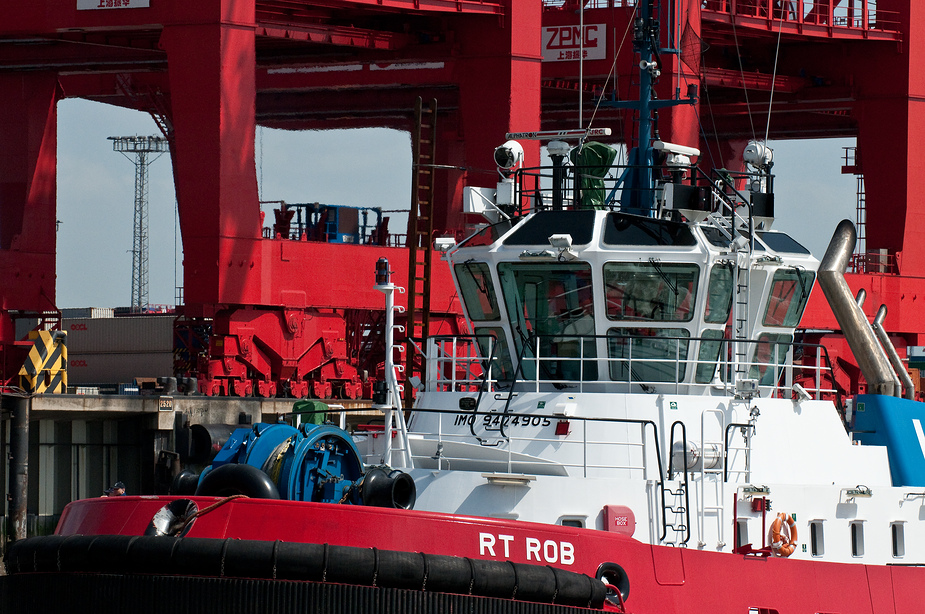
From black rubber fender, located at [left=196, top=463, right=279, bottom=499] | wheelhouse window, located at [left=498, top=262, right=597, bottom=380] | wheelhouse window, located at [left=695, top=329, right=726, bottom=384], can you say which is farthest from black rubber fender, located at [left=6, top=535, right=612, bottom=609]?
wheelhouse window, located at [left=695, top=329, right=726, bottom=384]

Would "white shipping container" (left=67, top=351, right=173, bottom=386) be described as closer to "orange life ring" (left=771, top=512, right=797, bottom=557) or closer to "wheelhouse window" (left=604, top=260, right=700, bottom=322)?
"wheelhouse window" (left=604, top=260, right=700, bottom=322)

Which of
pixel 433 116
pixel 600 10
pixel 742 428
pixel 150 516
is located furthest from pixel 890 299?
pixel 150 516

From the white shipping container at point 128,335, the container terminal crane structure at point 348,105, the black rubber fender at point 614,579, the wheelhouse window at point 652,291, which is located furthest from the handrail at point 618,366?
the white shipping container at point 128,335

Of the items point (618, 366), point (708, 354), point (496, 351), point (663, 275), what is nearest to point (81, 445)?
point (496, 351)

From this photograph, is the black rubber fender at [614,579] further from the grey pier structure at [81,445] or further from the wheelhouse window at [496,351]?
the grey pier structure at [81,445]

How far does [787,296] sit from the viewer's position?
12172 millimetres

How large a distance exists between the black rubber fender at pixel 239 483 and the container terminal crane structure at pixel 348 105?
869cm

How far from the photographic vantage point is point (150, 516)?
29.5 feet

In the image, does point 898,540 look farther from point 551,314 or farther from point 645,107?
point 645,107

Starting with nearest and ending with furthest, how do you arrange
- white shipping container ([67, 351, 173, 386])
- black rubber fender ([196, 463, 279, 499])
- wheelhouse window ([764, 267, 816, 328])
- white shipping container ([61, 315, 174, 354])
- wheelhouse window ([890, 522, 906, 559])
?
1. black rubber fender ([196, 463, 279, 499])
2. wheelhouse window ([890, 522, 906, 559])
3. wheelhouse window ([764, 267, 816, 328])
4. white shipping container ([67, 351, 173, 386])
5. white shipping container ([61, 315, 174, 354])

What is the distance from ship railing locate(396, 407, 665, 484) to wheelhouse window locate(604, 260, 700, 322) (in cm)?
109

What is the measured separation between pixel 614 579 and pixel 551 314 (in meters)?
2.83

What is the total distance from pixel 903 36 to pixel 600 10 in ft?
26.3

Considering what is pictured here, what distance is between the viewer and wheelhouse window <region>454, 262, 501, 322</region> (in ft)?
38.9
